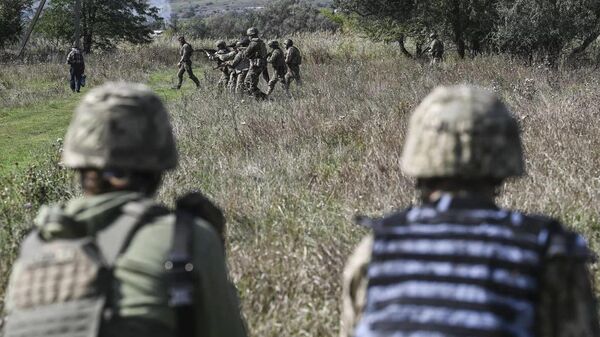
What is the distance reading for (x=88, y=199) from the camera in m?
1.87

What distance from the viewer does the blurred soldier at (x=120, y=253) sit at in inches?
67.2

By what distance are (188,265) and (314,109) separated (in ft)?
24.6

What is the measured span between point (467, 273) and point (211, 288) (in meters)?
0.61

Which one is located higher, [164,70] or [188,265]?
[188,265]

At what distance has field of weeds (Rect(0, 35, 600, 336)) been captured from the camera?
370 centimetres

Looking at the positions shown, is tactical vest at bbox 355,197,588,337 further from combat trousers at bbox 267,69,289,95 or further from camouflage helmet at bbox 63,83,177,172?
combat trousers at bbox 267,69,289,95

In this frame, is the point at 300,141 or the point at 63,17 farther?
the point at 63,17

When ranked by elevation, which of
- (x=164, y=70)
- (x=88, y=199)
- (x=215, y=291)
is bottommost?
(x=164, y=70)

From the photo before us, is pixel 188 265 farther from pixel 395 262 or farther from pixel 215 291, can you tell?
pixel 395 262

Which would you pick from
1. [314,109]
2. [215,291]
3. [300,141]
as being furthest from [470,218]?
[314,109]

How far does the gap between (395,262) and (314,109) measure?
7492 mm

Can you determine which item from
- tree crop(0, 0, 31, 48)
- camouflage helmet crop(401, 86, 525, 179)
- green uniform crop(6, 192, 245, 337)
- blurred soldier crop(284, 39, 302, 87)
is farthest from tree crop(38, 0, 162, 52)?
camouflage helmet crop(401, 86, 525, 179)

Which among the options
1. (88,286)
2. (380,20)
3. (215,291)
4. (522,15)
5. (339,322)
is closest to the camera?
(88,286)

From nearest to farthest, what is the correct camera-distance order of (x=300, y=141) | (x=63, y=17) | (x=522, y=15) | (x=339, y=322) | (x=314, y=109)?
(x=339, y=322) → (x=300, y=141) → (x=314, y=109) → (x=522, y=15) → (x=63, y=17)
